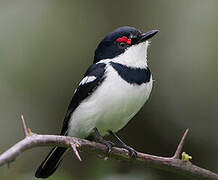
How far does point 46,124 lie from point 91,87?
232 centimetres

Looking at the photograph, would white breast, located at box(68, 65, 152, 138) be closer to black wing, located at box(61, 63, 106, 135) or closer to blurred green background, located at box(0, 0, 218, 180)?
black wing, located at box(61, 63, 106, 135)

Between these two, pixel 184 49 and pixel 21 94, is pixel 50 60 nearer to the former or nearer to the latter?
pixel 21 94

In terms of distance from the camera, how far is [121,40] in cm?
396

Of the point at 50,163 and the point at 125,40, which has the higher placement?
the point at 125,40

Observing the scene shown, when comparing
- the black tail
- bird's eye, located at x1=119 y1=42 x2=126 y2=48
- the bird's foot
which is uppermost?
bird's eye, located at x1=119 y1=42 x2=126 y2=48

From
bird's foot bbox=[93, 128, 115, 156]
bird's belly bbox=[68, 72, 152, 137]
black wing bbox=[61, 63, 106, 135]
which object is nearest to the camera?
bird's foot bbox=[93, 128, 115, 156]

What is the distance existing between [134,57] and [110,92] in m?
0.41

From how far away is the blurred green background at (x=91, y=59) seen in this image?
5.82 metres

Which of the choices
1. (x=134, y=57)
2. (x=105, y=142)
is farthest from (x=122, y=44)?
(x=105, y=142)

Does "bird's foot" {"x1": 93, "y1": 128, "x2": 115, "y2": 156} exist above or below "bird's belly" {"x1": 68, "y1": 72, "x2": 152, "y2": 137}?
Answer: below

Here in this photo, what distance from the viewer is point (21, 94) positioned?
6.19m

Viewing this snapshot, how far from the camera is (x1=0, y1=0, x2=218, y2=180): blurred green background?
582 cm

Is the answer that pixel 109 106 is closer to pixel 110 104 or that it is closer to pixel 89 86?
pixel 110 104

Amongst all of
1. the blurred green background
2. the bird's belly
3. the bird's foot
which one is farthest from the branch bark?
the blurred green background
